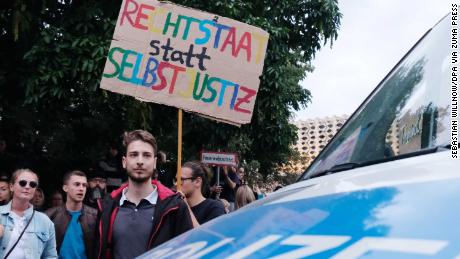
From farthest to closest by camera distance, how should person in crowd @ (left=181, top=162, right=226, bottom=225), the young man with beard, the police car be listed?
person in crowd @ (left=181, top=162, right=226, bottom=225), the young man with beard, the police car

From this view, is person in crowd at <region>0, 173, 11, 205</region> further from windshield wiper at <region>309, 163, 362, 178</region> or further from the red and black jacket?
windshield wiper at <region>309, 163, 362, 178</region>

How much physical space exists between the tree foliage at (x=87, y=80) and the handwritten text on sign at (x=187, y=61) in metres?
3.81

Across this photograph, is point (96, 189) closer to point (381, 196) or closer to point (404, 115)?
point (404, 115)

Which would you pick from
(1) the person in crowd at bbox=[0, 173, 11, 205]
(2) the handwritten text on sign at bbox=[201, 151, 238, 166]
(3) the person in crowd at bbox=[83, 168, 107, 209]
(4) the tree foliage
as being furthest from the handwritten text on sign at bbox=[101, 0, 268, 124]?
(2) the handwritten text on sign at bbox=[201, 151, 238, 166]

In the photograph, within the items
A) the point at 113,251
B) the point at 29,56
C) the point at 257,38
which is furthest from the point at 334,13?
the point at 113,251

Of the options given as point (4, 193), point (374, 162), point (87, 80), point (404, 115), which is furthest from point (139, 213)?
point (87, 80)

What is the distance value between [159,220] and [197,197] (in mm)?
1555

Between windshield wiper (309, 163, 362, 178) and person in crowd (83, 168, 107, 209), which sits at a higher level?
windshield wiper (309, 163, 362, 178)

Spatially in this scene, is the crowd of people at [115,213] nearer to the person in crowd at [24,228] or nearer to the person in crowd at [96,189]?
the person in crowd at [24,228]

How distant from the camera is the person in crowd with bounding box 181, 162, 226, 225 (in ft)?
15.9

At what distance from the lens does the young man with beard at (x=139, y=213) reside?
3.46 metres

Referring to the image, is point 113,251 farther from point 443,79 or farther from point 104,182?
point 104,182

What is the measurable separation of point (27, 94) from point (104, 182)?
1983 millimetres

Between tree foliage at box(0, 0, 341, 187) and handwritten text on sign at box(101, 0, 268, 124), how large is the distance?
381 cm
